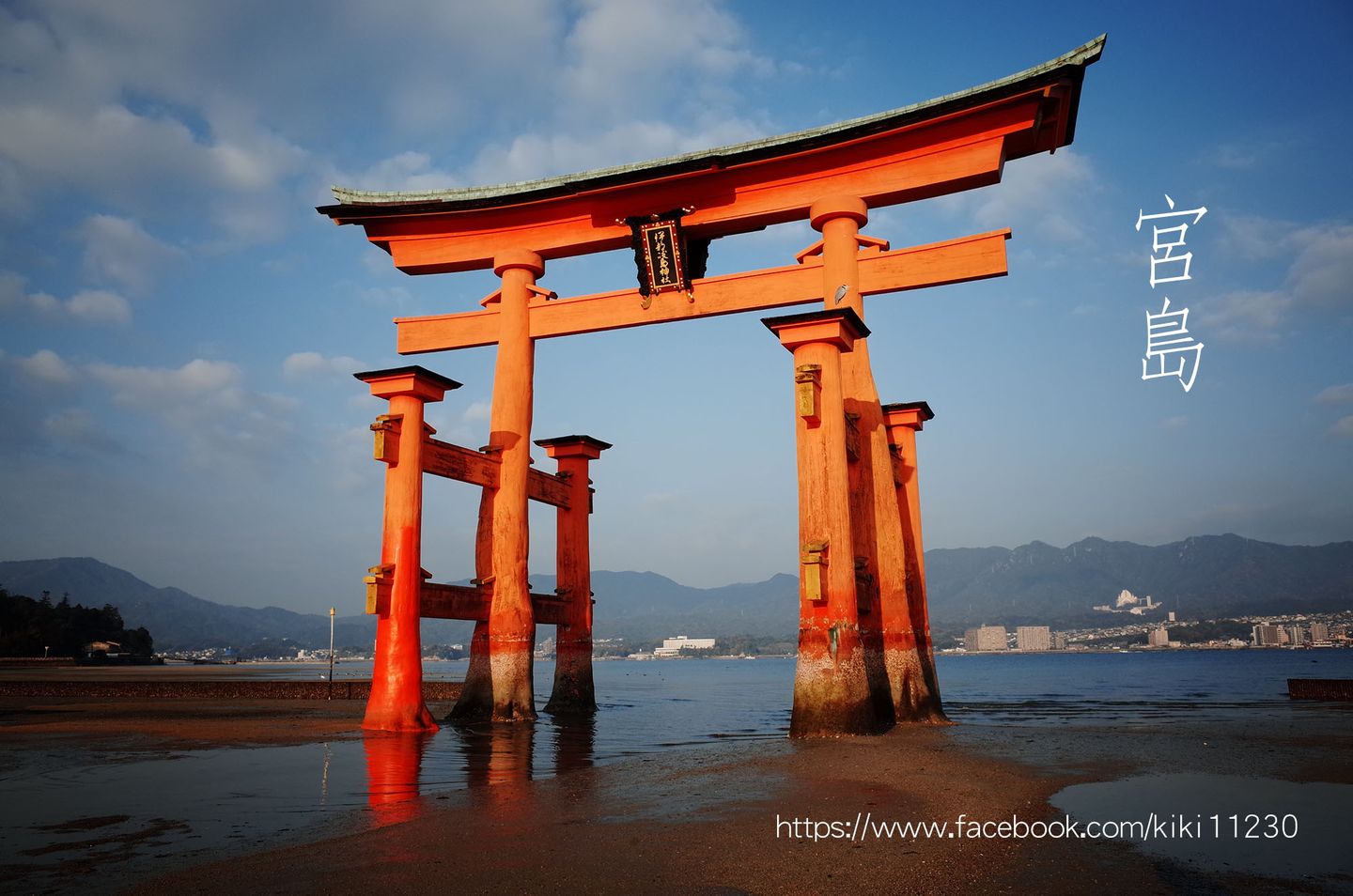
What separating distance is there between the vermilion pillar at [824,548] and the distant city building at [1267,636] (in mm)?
141508

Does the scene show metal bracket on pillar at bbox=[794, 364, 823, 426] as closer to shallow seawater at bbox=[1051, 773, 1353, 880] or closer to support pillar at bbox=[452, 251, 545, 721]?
shallow seawater at bbox=[1051, 773, 1353, 880]

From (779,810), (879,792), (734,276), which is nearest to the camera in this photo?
(779,810)

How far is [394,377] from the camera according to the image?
Answer: 14.5 metres

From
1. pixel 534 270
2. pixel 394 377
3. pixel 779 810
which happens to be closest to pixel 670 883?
pixel 779 810

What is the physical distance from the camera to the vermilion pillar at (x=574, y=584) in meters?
18.7

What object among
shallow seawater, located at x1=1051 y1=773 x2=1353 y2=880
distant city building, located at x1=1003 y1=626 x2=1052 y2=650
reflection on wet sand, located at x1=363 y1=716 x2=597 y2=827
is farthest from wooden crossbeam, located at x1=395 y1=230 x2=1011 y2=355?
distant city building, located at x1=1003 y1=626 x2=1052 y2=650

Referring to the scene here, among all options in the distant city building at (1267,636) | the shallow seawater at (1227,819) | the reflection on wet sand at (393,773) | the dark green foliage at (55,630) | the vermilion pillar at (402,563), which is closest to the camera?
the shallow seawater at (1227,819)

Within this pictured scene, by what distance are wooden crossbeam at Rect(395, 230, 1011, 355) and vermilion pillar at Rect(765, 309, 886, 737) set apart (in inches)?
101

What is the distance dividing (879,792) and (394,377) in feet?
34.5

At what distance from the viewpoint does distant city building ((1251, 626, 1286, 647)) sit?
413ft

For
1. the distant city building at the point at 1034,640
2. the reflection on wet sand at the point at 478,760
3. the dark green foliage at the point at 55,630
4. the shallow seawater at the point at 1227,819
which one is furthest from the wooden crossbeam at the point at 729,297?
the distant city building at the point at 1034,640

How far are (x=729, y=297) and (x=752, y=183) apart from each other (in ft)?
6.66

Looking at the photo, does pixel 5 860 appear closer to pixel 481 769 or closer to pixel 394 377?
pixel 481 769

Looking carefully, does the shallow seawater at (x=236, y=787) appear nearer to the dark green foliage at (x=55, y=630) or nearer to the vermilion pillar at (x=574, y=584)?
the vermilion pillar at (x=574, y=584)
